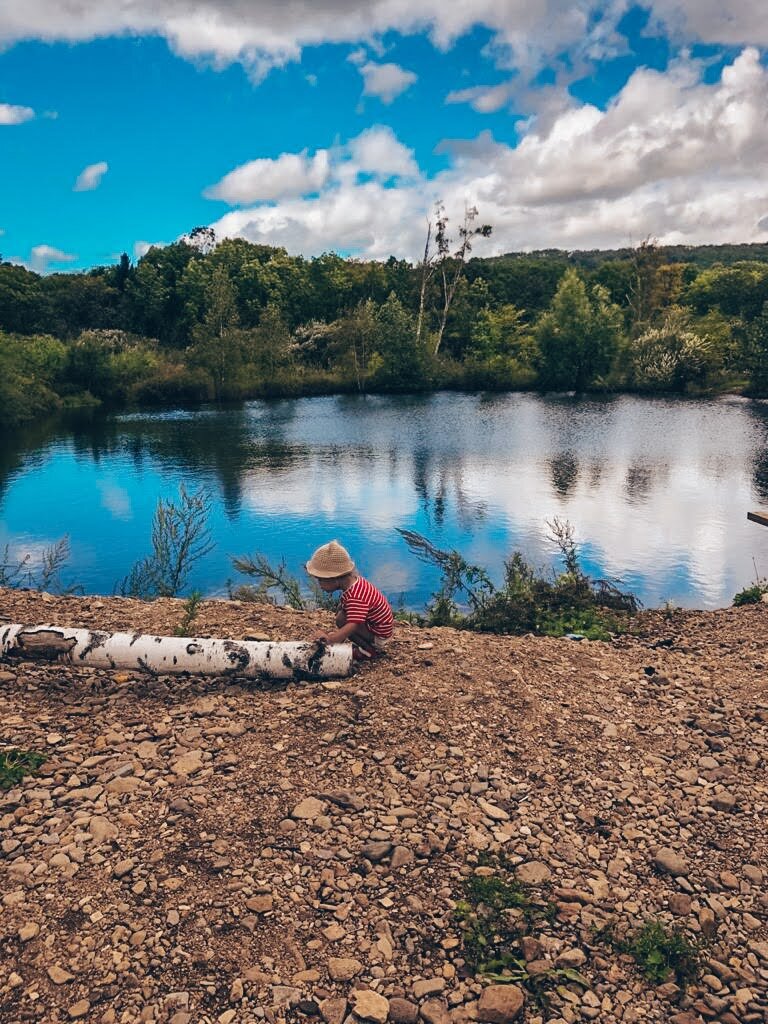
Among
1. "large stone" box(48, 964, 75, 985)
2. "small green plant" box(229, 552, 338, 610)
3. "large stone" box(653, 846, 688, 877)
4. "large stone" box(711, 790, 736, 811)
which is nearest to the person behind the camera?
"large stone" box(48, 964, 75, 985)

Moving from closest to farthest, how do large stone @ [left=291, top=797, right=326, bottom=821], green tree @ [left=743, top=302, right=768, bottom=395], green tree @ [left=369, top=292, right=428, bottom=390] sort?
1. large stone @ [left=291, top=797, right=326, bottom=821]
2. green tree @ [left=743, top=302, right=768, bottom=395]
3. green tree @ [left=369, top=292, right=428, bottom=390]

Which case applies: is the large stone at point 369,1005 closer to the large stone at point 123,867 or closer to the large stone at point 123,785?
the large stone at point 123,867

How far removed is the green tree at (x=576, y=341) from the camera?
201 ft

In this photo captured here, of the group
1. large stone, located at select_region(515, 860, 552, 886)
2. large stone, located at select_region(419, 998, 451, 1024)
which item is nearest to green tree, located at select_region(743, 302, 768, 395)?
large stone, located at select_region(515, 860, 552, 886)

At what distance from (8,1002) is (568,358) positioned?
64081 millimetres

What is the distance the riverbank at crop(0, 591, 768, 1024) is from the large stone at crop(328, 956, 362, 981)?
0.01 meters

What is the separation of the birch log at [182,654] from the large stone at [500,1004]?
393cm

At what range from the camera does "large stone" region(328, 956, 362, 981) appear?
421cm

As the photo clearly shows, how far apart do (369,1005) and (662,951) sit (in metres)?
1.93

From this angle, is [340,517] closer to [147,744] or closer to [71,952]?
[147,744]

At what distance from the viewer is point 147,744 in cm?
651

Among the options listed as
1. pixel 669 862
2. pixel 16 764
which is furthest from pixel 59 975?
pixel 669 862

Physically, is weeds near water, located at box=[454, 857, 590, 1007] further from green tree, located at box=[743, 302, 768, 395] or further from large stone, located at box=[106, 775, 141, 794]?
green tree, located at box=[743, 302, 768, 395]

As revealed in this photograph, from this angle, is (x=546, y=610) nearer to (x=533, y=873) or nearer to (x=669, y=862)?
(x=669, y=862)
